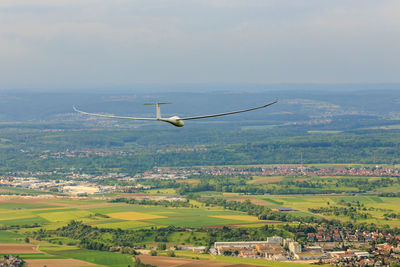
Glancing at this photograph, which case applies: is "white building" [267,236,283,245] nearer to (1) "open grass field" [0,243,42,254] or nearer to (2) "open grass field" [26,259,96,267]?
(2) "open grass field" [26,259,96,267]

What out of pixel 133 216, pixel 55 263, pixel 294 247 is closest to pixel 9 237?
pixel 55 263

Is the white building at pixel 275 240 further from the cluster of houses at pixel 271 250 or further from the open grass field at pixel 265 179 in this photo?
the open grass field at pixel 265 179

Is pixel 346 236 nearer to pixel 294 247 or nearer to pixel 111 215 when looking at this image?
pixel 294 247

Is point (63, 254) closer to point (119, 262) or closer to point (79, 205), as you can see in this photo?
point (119, 262)

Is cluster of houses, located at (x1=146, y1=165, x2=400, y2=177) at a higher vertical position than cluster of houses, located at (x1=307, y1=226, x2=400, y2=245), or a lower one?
lower

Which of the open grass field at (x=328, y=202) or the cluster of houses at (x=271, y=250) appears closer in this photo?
the cluster of houses at (x=271, y=250)

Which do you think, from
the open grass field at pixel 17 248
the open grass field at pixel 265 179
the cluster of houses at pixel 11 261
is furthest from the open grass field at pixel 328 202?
the cluster of houses at pixel 11 261

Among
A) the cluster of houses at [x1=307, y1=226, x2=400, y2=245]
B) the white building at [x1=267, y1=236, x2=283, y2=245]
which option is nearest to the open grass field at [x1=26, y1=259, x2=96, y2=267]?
the white building at [x1=267, y1=236, x2=283, y2=245]

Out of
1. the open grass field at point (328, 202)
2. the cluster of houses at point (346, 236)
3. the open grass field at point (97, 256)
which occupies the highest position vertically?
the open grass field at point (97, 256)

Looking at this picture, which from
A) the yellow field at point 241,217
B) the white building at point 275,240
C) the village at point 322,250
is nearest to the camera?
the village at point 322,250

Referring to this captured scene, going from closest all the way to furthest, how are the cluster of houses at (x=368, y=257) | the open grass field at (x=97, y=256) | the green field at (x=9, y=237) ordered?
the cluster of houses at (x=368, y=257), the open grass field at (x=97, y=256), the green field at (x=9, y=237)

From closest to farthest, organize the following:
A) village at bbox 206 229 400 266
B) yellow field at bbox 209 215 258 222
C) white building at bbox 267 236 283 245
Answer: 1. village at bbox 206 229 400 266
2. white building at bbox 267 236 283 245
3. yellow field at bbox 209 215 258 222

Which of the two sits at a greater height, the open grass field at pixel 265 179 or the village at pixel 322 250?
A: the village at pixel 322 250
